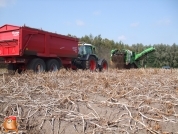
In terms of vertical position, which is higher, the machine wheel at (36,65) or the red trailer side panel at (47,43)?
the red trailer side panel at (47,43)

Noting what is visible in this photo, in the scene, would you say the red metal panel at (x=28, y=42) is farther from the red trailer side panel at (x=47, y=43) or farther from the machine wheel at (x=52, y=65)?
the machine wheel at (x=52, y=65)

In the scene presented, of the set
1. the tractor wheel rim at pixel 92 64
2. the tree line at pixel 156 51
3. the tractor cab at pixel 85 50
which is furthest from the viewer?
the tree line at pixel 156 51

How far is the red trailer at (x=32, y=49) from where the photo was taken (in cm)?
929

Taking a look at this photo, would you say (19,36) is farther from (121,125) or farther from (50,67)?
(121,125)

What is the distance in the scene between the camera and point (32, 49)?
31.4 feet

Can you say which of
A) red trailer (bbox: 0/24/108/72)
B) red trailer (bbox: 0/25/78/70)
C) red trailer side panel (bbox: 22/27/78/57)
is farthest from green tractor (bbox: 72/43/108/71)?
red trailer (bbox: 0/25/78/70)

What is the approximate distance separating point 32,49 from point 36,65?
0.75 metres

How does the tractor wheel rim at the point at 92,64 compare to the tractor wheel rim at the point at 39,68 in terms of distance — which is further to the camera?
the tractor wheel rim at the point at 92,64

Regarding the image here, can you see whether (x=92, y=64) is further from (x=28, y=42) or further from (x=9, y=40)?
(x=9, y=40)

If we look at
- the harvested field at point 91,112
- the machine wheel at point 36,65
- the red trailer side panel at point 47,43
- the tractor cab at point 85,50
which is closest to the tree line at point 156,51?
the tractor cab at point 85,50

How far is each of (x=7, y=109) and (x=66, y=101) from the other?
1.00 m

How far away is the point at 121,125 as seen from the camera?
9.30 feet

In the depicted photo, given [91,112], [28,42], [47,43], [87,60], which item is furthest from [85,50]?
[91,112]

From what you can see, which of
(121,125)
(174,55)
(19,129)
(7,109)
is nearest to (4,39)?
(7,109)
